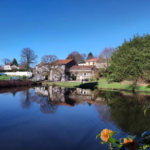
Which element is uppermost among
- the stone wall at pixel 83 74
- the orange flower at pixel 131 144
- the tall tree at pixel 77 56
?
the tall tree at pixel 77 56

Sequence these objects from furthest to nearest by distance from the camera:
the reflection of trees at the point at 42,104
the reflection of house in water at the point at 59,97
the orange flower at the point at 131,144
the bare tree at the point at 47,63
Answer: the bare tree at the point at 47,63
the reflection of house in water at the point at 59,97
the reflection of trees at the point at 42,104
the orange flower at the point at 131,144

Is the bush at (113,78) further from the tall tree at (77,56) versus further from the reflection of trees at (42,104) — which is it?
the tall tree at (77,56)

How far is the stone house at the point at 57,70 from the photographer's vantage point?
3020 centimetres

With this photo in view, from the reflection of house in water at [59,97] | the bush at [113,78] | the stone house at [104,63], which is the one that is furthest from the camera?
the stone house at [104,63]

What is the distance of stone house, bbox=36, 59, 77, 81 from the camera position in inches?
1189

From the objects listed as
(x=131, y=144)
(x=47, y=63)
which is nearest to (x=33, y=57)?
(x=47, y=63)

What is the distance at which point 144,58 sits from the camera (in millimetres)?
19391

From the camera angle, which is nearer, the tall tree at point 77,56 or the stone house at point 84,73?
the stone house at point 84,73

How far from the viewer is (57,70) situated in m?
30.8

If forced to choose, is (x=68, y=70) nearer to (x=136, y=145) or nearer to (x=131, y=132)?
(x=131, y=132)

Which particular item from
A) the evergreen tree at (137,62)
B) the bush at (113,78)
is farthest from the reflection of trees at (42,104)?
the bush at (113,78)

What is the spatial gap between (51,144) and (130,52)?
19.3 metres

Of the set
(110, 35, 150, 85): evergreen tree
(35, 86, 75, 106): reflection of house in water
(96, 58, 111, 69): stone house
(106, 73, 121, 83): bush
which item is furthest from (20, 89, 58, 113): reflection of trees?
(96, 58, 111, 69): stone house

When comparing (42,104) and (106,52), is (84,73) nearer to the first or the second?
(106,52)
